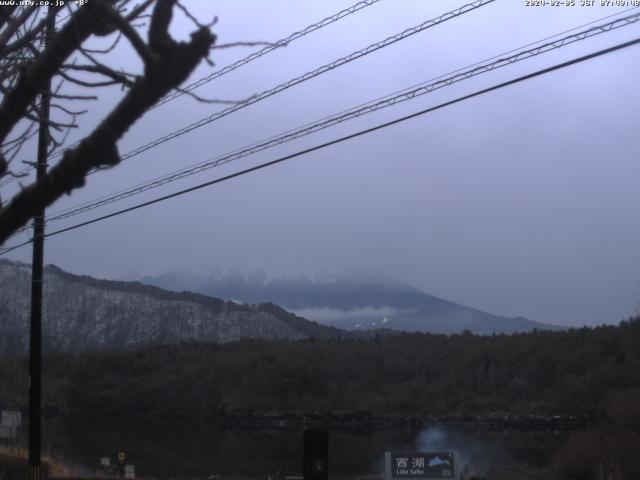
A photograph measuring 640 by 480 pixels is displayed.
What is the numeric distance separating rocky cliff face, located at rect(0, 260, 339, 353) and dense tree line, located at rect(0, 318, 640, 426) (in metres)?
25.1

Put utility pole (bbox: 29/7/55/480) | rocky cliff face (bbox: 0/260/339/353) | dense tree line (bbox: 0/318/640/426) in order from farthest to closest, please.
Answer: rocky cliff face (bbox: 0/260/339/353) < dense tree line (bbox: 0/318/640/426) < utility pole (bbox: 29/7/55/480)

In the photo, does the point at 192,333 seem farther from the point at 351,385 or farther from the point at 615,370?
the point at 615,370

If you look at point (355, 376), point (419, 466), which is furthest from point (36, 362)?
point (355, 376)

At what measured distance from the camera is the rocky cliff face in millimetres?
130375

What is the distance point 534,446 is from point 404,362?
3702cm

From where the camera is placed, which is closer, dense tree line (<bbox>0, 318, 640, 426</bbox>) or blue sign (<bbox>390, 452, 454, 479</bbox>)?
blue sign (<bbox>390, 452, 454, 479</bbox>)

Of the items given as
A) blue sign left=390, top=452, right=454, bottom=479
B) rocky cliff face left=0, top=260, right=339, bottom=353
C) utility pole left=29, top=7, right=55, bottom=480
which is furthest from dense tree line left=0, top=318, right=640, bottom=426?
blue sign left=390, top=452, right=454, bottom=479

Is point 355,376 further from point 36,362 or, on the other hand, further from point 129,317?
point 36,362

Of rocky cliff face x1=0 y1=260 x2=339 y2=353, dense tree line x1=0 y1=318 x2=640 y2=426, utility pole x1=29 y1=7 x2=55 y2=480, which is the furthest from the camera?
rocky cliff face x1=0 y1=260 x2=339 y2=353

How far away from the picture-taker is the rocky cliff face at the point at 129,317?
130375mm

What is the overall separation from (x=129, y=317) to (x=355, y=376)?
199 ft

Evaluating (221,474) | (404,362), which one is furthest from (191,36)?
(404,362)

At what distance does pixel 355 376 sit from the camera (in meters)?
84.5

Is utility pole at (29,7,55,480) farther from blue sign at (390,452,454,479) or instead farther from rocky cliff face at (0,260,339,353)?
rocky cliff face at (0,260,339,353)
